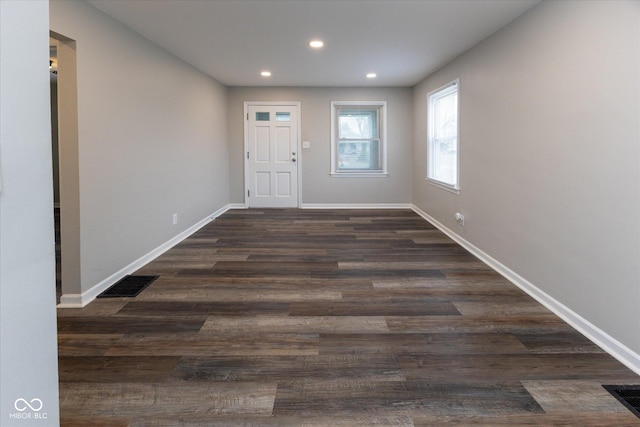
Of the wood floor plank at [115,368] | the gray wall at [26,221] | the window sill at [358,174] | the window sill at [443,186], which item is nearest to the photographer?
the gray wall at [26,221]

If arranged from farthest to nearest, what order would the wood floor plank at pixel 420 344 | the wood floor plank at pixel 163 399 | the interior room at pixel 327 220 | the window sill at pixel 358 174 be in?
the window sill at pixel 358 174, the wood floor plank at pixel 420 344, the wood floor plank at pixel 163 399, the interior room at pixel 327 220

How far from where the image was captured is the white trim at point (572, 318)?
2318 mm

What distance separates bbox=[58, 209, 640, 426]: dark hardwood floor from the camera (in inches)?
74.7

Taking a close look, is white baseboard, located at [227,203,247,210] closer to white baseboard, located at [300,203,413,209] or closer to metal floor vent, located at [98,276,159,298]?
white baseboard, located at [300,203,413,209]

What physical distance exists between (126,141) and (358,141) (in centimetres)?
507

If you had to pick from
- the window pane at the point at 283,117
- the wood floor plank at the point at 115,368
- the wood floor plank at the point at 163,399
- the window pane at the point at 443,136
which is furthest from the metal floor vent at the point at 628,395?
the window pane at the point at 283,117

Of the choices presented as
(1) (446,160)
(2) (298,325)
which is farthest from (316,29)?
(1) (446,160)

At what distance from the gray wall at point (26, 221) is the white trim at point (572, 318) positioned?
2.60 meters

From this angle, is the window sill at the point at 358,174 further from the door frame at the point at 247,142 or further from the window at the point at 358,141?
the door frame at the point at 247,142

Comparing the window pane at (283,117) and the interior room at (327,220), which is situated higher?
the window pane at (283,117)

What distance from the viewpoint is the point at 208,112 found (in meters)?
6.72

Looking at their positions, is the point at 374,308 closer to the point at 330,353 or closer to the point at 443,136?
the point at 330,353

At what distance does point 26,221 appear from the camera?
0.93 metres

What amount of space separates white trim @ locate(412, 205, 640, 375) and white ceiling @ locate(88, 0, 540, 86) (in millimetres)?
2182
